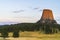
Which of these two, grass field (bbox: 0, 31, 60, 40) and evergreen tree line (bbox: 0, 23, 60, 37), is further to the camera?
evergreen tree line (bbox: 0, 23, 60, 37)

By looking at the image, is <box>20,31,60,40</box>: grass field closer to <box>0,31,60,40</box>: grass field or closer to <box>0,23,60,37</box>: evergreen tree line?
<box>0,31,60,40</box>: grass field

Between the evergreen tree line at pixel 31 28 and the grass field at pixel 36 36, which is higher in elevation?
the evergreen tree line at pixel 31 28

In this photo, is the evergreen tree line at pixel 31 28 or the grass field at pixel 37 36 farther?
the evergreen tree line at pixel 31 28

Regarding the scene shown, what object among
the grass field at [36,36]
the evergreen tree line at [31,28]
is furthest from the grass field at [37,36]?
the evergreen tree line at [31,28]

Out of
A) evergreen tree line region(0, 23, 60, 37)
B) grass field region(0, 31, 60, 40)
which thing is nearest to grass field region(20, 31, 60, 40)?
grass field region(0, 31, 60, 40)

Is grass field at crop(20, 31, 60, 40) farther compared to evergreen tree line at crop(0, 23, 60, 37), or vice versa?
evergreen tree line at crop(0, 23, 60, 37)

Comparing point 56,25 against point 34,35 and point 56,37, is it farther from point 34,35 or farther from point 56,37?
point 34,35

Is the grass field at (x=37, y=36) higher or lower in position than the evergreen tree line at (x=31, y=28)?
lower

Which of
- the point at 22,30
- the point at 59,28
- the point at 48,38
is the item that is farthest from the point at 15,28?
the point at 59,28

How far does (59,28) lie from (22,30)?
4090 mm

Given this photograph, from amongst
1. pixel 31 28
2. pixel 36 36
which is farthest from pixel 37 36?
pixel 31 28

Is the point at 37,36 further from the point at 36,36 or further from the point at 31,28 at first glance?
the point at 31,28

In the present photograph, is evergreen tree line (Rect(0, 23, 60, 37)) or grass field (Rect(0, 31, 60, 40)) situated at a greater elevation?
evergreen tree line (Rect(0, 23, 60, 37))

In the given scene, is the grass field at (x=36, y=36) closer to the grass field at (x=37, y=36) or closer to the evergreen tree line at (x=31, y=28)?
the grass field at (x=37, y=36)
